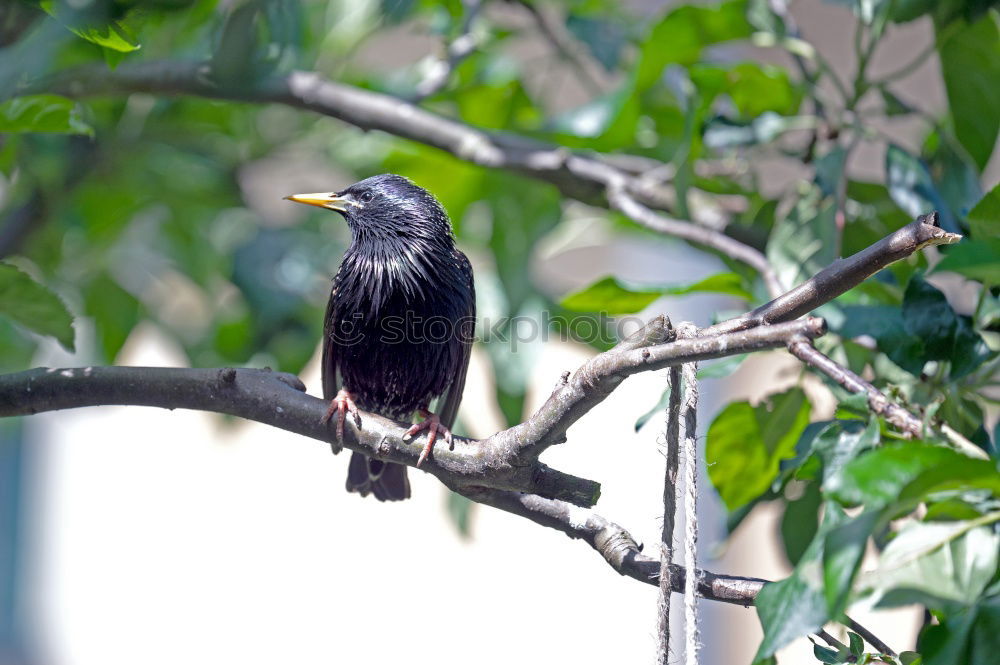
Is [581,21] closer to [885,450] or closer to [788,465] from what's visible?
[788,465]

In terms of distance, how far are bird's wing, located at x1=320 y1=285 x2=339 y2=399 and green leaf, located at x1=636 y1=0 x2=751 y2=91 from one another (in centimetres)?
113

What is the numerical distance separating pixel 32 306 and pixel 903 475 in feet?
5.30

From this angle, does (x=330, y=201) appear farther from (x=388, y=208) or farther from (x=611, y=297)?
(x=611, y=297)

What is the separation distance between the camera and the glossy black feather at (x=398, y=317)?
261 centimetres

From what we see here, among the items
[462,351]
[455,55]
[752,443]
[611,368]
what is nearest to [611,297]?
[752,443]

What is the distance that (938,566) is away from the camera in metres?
1.25

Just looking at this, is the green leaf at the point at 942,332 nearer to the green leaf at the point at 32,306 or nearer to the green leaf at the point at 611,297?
the green leaf at the point at 611,297

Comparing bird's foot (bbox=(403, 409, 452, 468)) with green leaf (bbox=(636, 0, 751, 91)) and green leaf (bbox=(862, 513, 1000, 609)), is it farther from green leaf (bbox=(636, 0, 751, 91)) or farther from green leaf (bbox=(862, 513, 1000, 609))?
green leaf (bbox=(636, 0, 751, 91))

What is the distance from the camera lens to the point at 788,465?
1.92m

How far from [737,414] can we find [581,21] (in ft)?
4.95

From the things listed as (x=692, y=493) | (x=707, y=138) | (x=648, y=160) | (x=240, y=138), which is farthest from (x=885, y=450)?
(x=240, y=138)

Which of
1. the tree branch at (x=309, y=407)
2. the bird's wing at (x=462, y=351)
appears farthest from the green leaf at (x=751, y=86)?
the tree branch at (x=309, y=407)

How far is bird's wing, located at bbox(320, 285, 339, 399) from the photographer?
271cm

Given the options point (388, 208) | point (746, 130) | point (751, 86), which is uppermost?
point (751, 86)
